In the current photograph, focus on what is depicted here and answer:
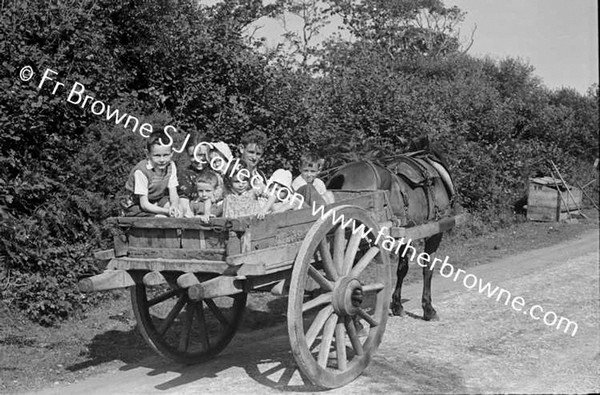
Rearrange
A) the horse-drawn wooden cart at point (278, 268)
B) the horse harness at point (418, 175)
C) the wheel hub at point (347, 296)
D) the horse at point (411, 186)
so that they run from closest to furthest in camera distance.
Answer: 1. the horse-drawn wooden cart at point (278, 268)
2. the wheel hub at point (347, 296)
3. the horse at point (411, 186)
4. the horse harness at point (418, 175)

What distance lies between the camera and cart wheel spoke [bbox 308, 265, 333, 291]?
499 cm

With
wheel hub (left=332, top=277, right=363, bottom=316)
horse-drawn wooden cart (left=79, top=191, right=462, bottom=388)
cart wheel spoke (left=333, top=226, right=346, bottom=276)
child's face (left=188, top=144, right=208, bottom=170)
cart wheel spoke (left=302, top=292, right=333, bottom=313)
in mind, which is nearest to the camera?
horse-drawn wooden cart (left=79, top=191, right=462, bottom=388)

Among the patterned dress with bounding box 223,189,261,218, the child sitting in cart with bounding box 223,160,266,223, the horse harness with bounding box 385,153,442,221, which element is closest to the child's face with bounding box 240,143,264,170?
the child sitting in cart with bounding box 223,160,266,223

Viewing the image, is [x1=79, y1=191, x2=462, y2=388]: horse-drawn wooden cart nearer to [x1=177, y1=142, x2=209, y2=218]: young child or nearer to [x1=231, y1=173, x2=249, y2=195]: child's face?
[x1=231, y1=173, x2=249, y2=195]: child's face

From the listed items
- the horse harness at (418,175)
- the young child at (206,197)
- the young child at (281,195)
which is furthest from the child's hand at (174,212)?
the horse harness at (418,175)

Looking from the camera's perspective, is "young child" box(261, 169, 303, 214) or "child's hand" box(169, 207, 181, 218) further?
"young child" box(261, 169, 303, 214)

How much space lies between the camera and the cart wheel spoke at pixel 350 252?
5.37m

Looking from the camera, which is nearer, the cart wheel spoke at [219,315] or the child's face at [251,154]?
the child's face at [251,154]

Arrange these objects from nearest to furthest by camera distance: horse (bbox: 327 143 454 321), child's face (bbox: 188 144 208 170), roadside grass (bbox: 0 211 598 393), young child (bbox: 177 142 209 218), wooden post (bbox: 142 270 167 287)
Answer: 1. wooden post (bbox: 142 270 167 287)
2. roadside grass (bbox: 0 211 598 393)
3. young child (bbox: 177 142 209 218)
4. child's face (bbox: 188 144 208 170)
5. horse (bbox: 327 143 454 321)

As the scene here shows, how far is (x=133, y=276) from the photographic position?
506 centimetres

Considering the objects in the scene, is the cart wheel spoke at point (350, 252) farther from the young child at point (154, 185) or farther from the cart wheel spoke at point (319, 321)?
the young child at point (154, 185)

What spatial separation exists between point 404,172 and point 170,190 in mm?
3330

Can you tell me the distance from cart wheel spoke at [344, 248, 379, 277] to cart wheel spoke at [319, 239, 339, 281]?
0.58 ft

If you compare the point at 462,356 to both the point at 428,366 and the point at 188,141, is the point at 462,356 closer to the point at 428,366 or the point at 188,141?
the point at 428,366
